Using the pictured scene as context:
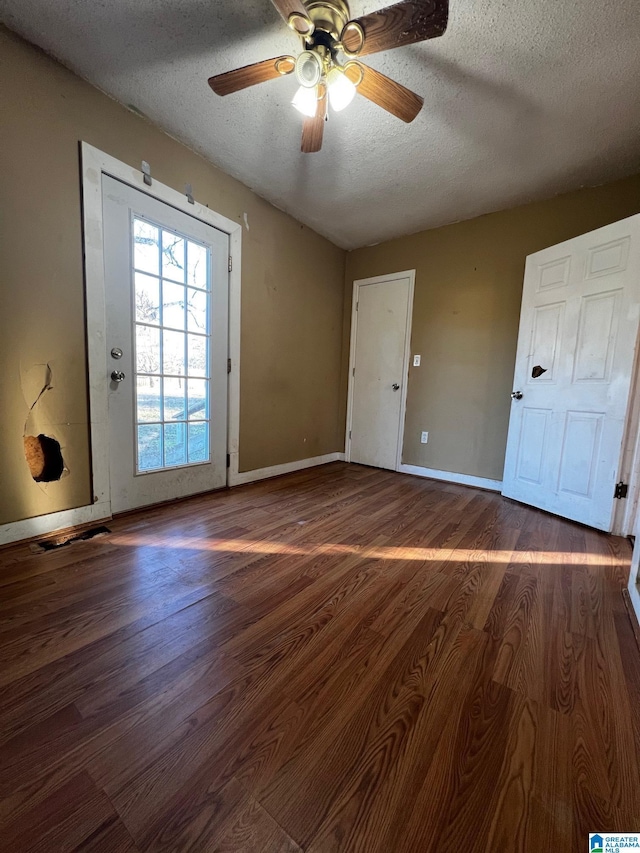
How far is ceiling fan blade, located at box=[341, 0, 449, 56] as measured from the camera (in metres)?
1.11

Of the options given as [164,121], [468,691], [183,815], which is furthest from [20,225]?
[468,691]

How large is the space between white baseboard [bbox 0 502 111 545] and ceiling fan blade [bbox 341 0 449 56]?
8.39ft

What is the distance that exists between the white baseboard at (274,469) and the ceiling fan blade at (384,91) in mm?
2355

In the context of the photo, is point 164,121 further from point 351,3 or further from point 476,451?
point 476,451

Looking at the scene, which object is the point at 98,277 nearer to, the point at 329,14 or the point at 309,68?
the point at 309,68

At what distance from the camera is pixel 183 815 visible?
2.14ft

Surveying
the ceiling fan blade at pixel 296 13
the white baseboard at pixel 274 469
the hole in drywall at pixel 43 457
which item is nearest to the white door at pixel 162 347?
the white baseboard at pixel 274 469

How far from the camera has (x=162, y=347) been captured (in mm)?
2199

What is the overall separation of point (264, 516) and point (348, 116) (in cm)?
244

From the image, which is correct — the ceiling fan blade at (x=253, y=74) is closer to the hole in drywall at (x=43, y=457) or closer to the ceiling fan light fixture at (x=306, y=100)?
the ceiling fan light fixture at (x=306, y=100)

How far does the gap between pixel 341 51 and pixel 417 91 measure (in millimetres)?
568

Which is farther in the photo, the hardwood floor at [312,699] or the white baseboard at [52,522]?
the white baseboard at [52,522]

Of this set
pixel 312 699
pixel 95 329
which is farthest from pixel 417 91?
pixel 312 699

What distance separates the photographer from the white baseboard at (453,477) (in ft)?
9.77
